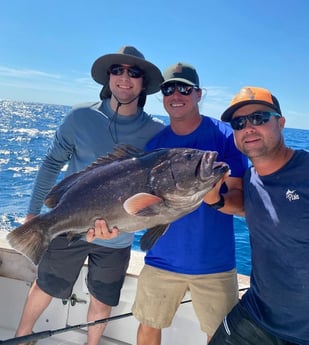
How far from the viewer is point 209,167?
2352 millimetres

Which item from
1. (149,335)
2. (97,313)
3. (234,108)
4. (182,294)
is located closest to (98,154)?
(234,108)

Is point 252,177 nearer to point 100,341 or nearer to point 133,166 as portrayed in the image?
point 133,166

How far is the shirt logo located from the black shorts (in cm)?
159

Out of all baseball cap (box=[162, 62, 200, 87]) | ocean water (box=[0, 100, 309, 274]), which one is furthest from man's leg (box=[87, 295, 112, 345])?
ocean water (box=[0, 100, 309, 274])

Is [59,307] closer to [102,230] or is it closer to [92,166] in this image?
[102,230]

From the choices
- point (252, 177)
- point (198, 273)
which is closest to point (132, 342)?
point (198, 273)

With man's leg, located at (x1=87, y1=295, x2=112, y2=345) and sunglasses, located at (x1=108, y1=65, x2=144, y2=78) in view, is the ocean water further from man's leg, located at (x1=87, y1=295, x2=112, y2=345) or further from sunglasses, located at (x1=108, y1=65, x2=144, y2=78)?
sunglasses, located at (x1=108, y1=65, x2=144, y2=78)

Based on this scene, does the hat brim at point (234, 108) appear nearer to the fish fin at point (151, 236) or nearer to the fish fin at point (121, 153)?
the fish fin at point (121, 153)

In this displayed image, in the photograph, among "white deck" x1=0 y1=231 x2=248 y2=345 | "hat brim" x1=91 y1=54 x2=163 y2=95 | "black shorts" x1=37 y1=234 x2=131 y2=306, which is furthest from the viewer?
"white deck" x1=0 y1=231 x2=248 y2=345

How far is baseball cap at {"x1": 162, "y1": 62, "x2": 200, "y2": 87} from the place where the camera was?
2943 mm

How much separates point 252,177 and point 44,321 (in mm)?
2713

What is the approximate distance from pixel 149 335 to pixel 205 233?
100 centimetres

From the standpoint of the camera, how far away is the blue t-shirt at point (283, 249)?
2262 mm

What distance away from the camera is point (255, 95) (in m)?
2.46
